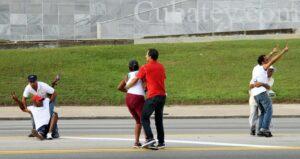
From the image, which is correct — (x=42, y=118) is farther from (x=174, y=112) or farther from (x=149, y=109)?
(x=174, y=112)

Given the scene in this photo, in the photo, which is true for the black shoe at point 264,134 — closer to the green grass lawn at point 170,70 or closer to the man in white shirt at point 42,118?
the man in white shirt at point 42,118

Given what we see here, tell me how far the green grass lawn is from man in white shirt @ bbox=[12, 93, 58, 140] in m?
14.0

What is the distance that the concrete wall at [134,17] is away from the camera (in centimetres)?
4397

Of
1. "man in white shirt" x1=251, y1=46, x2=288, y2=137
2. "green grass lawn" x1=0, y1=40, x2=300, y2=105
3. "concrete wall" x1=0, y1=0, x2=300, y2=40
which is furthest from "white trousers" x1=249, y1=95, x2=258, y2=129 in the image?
"concrete wall" x1=0, y1=0, x2=300, y2=40

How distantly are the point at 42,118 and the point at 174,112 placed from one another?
11234 mm

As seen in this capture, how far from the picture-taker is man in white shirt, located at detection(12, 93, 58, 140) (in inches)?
518

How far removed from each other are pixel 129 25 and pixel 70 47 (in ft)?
28.4

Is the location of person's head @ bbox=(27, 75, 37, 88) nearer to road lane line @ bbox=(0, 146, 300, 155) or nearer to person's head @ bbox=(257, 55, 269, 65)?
road lane line @ bbox=(0, 146, 300, 155)

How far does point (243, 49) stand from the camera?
36312 mm

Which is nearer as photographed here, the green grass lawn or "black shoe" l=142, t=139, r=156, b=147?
"black shoe" l=142, t=139, r=156, b=147

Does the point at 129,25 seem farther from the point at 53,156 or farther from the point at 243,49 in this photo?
the point at 53,156

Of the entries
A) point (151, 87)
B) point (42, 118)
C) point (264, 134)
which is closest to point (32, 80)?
point (42, 118)

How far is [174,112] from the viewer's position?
952 inches

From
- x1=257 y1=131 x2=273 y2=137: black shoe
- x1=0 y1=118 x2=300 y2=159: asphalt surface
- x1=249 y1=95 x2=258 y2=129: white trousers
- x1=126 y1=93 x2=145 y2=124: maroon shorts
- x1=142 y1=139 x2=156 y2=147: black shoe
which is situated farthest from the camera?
x1=249 y1=95 x2=258 y2=129: white trousers
